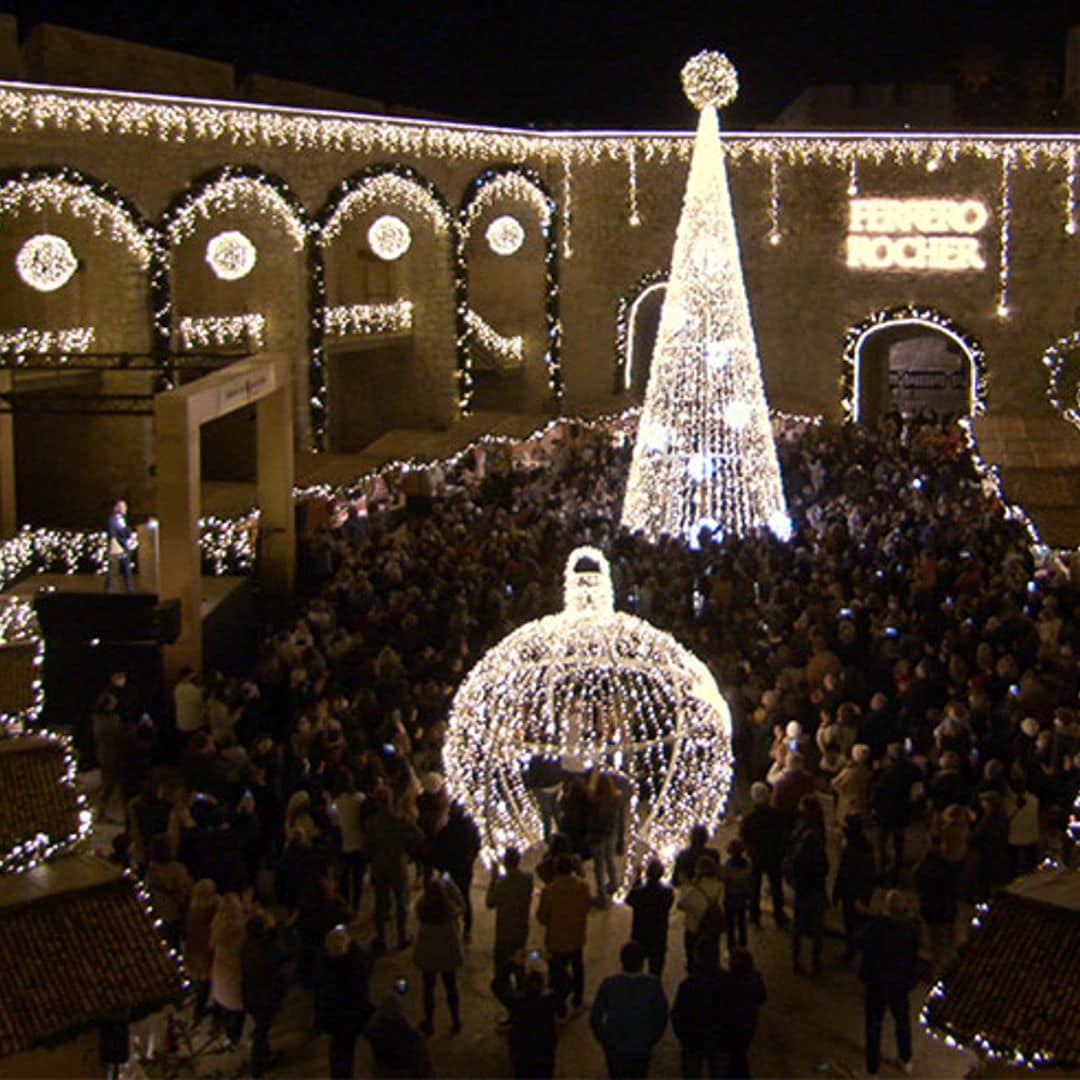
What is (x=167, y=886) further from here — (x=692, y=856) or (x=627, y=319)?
(x=627, y=319)

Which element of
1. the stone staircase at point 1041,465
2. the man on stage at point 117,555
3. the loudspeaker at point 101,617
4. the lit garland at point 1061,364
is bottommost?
the loudspeaker at point 101,617

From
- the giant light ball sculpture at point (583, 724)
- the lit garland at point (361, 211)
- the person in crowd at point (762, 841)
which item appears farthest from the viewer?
the lit garland at point (361, 211)

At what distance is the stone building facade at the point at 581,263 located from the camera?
1056 inches

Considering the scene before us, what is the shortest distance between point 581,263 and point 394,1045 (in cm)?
2478

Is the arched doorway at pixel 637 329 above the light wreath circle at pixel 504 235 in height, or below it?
below

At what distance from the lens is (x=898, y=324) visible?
31.3m

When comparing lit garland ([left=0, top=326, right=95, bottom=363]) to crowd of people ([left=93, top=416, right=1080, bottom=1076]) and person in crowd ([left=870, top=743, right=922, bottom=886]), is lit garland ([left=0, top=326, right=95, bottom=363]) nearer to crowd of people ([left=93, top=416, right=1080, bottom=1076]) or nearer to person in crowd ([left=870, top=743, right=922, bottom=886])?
crowd of people ([left=93, top=416, right=1080, bottom=1076])

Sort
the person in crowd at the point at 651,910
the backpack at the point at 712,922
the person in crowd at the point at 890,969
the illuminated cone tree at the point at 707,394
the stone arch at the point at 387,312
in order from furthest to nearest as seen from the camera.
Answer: the stone arch at the point at 387,312
the illuminated cone tree at the point at 707,394
the person in crowd at the point at 651,910
the backpack at the point at 712,922
the person in crowd at the point at 890,969

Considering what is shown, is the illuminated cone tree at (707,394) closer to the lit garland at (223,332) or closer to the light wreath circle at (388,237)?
the light wreath circle at (388,237)

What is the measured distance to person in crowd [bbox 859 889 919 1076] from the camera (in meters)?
8.65

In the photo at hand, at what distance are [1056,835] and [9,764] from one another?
7061 mm

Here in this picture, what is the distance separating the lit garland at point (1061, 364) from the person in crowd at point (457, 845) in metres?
22.0

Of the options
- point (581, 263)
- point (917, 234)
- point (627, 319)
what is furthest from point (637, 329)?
point (917, 234)

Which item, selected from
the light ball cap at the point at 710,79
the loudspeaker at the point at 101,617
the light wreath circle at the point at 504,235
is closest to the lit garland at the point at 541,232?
the light wreath circle at the point at 504,235
